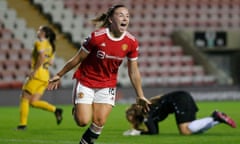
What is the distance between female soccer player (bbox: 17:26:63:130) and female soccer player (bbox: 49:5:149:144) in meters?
4.85

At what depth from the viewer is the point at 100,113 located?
818 cm

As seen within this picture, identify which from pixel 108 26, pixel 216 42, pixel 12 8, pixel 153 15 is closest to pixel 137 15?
pixel 153 15

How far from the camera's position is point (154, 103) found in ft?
38.2

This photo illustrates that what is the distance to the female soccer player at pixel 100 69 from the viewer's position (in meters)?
8.07

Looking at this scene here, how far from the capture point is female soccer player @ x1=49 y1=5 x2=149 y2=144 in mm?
8070

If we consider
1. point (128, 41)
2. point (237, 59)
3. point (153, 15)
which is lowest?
point (237, 59)

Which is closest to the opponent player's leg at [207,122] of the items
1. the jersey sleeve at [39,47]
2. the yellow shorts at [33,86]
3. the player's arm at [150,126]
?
the player's arm at [150,126]

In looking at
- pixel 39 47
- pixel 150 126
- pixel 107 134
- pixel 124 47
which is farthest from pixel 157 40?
pixel 124 47

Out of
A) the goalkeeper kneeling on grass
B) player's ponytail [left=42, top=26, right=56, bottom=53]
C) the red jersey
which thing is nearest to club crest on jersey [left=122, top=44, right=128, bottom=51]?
the red jersey

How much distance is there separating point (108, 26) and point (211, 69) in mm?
17775

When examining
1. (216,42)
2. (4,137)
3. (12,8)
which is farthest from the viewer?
(216,42)

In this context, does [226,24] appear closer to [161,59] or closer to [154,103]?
[161,59]

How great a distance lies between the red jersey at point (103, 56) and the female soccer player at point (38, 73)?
4877 millimetres

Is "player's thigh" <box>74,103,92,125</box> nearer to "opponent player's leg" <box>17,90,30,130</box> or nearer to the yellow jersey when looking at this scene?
"opponent player's leg" <box>17,90,30,130</box>
